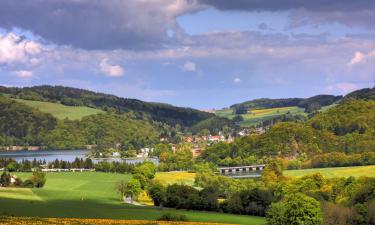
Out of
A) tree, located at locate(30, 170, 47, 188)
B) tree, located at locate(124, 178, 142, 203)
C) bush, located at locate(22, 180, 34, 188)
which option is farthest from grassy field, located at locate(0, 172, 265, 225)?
bush, located at locate(22, 180, 34, 188)

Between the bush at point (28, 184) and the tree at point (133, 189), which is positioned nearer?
the tree at point (133, 189)

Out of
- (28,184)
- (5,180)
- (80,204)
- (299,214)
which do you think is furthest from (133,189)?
(299,214)

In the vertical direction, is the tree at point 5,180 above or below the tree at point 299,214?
above

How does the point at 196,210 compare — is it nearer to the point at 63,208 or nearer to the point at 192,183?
the point at 63,208

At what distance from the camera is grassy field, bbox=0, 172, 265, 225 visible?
9100 cm

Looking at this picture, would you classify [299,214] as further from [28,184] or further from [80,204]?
[28,184]

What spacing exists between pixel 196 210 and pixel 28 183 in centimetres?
5648

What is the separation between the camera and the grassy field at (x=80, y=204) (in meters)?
91.0

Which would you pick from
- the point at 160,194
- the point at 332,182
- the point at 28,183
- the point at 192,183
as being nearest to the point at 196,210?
the point at 160,194

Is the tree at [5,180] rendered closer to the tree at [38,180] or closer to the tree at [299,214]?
the tree at [38,180]

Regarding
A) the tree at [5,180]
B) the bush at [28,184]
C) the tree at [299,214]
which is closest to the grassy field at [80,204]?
the bush at [28,184]

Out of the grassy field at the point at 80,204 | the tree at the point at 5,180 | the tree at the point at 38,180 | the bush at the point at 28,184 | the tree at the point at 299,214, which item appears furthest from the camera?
the tree at the point at 38,180

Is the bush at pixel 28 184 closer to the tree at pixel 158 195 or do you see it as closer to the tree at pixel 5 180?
the tree at pixel 5 180

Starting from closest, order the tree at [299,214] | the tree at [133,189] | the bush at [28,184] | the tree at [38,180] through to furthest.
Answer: the tree at [299,214] → the tree at [133,189] → the bush at [28,184] → the tree at [38,180]
